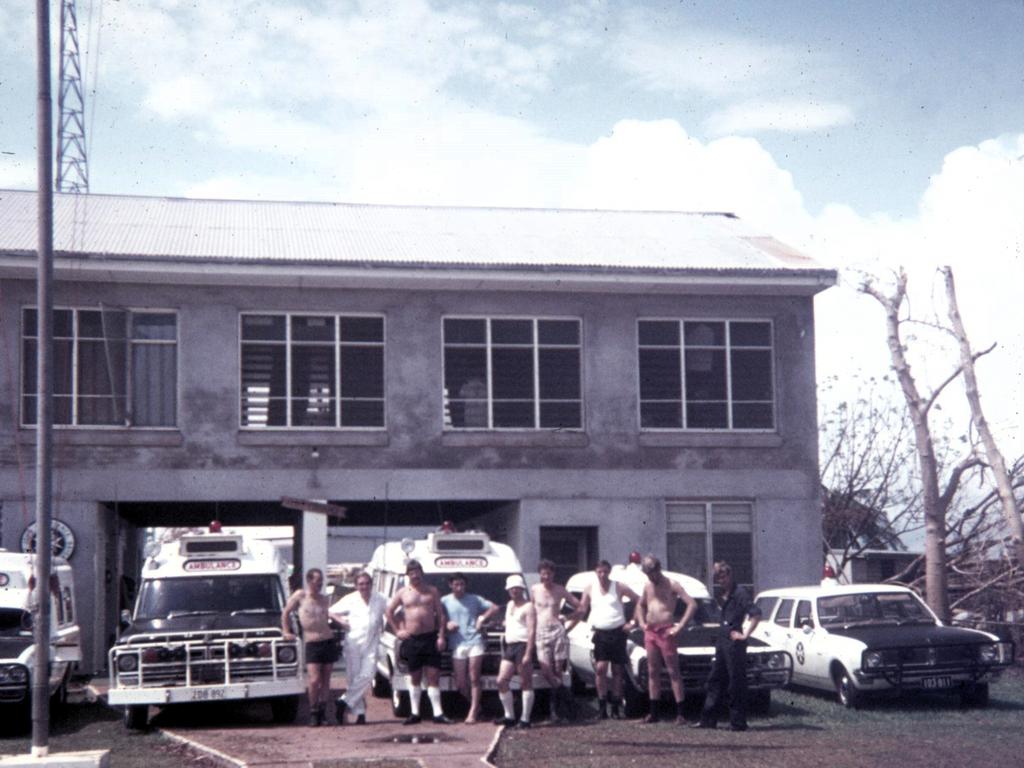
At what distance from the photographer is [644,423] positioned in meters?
23.2

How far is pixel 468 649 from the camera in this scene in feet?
50.0

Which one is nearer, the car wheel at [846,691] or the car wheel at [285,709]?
the car wheel at [285,709]

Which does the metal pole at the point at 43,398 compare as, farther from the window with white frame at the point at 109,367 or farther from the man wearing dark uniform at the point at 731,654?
the window with white frame at the point at 109,367

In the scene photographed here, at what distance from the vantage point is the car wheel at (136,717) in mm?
15000

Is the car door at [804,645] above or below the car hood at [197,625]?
below

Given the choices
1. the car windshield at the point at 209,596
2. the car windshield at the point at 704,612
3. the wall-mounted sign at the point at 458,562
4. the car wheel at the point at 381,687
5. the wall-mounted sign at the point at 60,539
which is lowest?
the car wheel at the point at 381,687

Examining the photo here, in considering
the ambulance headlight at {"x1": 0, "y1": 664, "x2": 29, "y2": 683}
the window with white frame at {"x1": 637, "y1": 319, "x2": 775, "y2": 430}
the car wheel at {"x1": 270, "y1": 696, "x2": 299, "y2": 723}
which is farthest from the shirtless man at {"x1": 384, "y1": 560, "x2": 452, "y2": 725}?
the window with white frame at {"x1": 637, "y1": 319, "x2": 775, "y2": 430}

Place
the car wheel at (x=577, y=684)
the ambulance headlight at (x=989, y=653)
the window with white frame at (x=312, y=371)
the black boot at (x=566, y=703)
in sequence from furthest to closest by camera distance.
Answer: the window with white frame at (x=312, y=371) → the car wheel at (x=577, y=684) → the ambulance headlight at (x=989, y=653) → the black boot at (x=566, y=703)

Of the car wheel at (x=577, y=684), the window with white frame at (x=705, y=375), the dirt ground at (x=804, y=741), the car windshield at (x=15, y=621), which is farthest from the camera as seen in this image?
the window with white frame at (x=705, y=375)

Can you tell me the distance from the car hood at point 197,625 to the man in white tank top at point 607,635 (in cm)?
365

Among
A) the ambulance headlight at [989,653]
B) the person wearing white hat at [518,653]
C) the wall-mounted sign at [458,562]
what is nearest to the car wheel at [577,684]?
the wall-mounted sign at [458,562]

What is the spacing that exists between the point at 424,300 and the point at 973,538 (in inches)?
438

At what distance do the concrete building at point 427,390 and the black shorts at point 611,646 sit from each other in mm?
6785

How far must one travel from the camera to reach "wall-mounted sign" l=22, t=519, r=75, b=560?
69.9 ft
